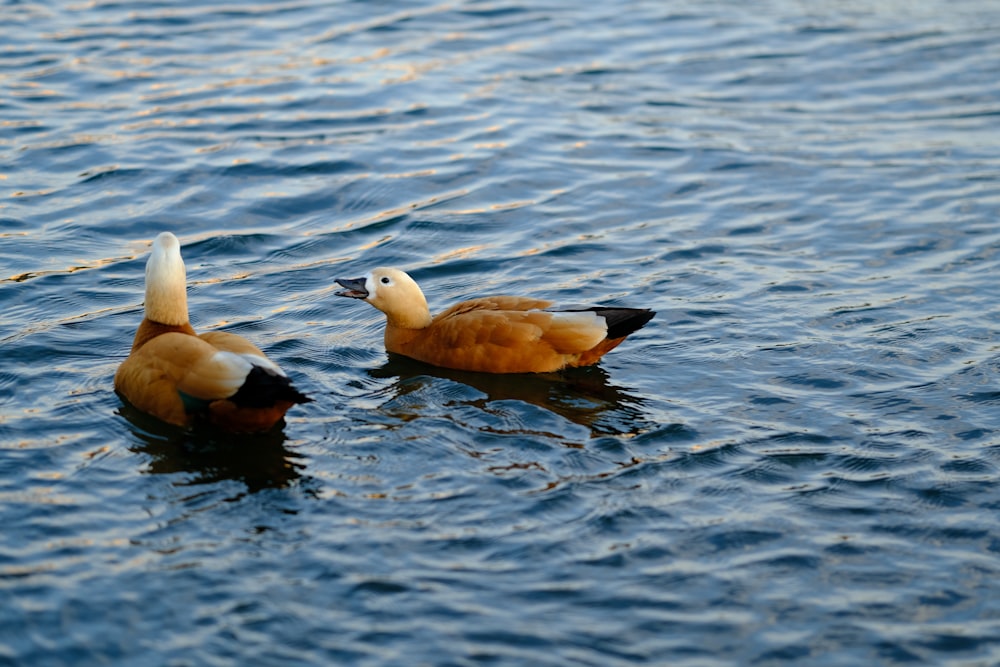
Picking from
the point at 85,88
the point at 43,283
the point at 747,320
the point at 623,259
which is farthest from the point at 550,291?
the point at 85,88

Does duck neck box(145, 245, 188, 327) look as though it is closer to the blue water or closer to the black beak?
the blue water

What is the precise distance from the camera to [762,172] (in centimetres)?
1271

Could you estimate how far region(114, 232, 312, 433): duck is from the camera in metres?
7.28

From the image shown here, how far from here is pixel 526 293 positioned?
10.1 metres

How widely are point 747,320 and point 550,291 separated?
5.31ft

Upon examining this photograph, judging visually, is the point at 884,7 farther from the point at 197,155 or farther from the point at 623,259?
the point at 197,155

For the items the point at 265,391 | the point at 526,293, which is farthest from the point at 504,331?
the point at 265,391

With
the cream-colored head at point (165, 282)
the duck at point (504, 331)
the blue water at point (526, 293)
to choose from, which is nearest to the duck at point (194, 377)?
the cream-colored head at point (165, 282)

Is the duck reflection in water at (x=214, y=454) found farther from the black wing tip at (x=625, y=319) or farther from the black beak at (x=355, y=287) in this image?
the black wing tip at (x=625, y=319)

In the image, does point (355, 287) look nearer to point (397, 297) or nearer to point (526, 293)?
point (397, 297)

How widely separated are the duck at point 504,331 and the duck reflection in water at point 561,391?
0.06 meters

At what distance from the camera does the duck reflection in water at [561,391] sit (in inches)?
311

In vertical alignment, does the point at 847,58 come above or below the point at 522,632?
above

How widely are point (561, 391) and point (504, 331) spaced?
1.88 feet
